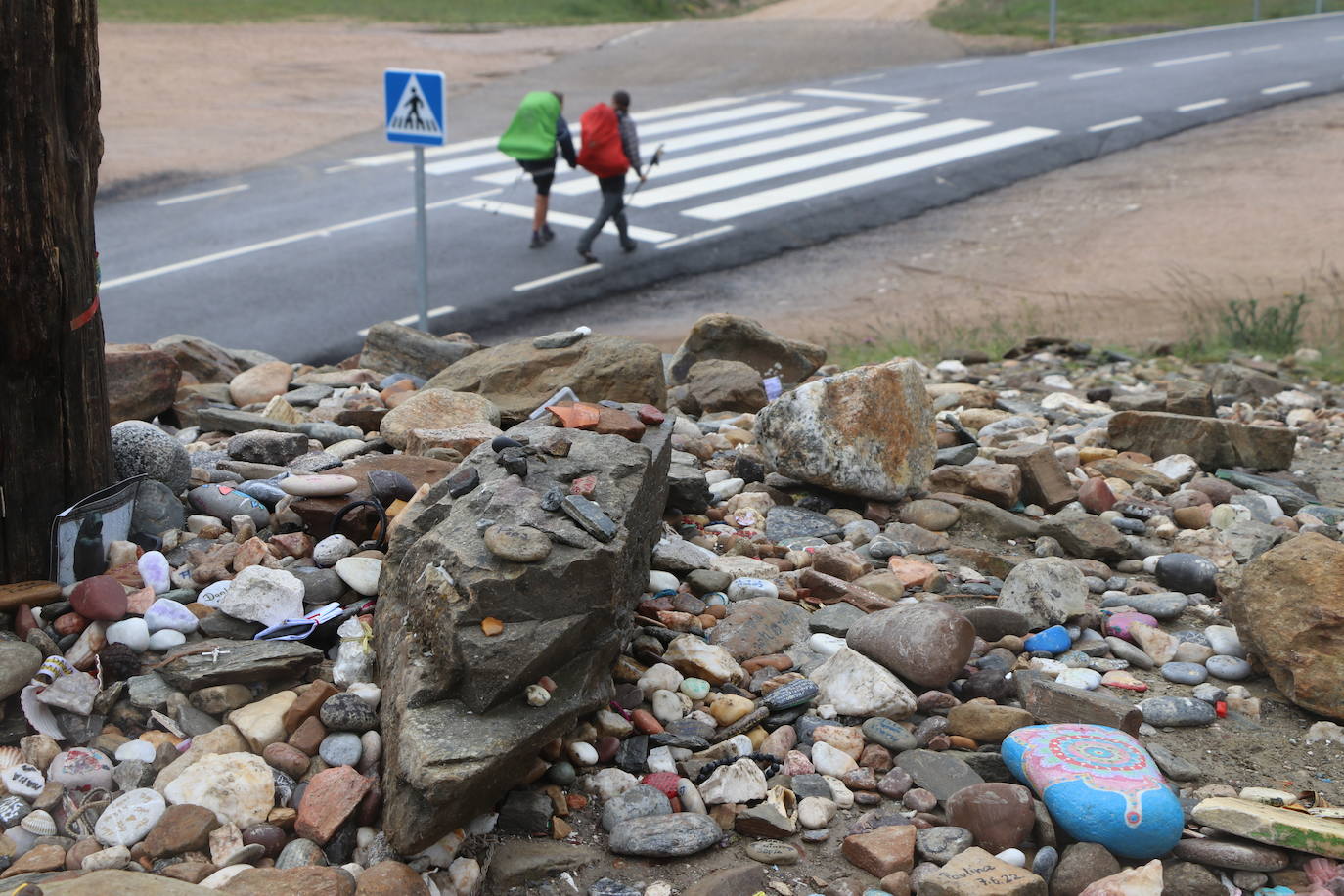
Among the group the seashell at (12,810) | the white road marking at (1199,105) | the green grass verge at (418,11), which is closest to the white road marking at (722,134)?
the white road marking at (1199,105)

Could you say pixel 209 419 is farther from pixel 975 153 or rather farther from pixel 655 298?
pixel 975 153

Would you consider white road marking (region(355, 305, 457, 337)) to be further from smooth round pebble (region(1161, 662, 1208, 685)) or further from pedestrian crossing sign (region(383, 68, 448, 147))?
smooth round pebble (region(1161, 662, 1208, 685))

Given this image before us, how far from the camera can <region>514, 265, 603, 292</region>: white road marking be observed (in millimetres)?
11242

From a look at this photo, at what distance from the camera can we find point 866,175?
14.9m

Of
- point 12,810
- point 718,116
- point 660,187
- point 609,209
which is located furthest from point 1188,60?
point 12,810

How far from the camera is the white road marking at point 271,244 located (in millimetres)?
11375

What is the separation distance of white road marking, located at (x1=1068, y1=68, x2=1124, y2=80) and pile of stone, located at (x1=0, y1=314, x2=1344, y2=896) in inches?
643

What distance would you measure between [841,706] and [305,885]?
1671 millimetres

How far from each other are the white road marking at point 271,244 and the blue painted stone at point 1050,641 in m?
9.22

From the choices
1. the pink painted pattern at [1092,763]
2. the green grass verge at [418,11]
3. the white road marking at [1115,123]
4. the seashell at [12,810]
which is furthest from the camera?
the green grass verge at [418,11]

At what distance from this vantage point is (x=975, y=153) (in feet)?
51.1

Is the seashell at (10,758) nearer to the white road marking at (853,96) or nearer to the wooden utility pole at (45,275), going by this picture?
the wooden utility pole at (45,275)

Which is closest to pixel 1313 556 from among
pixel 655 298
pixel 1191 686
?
pixel 1191 686

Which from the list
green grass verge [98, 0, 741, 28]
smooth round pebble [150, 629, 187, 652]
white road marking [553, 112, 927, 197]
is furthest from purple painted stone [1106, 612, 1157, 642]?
green grass verge [98, 0, 741, 28]
